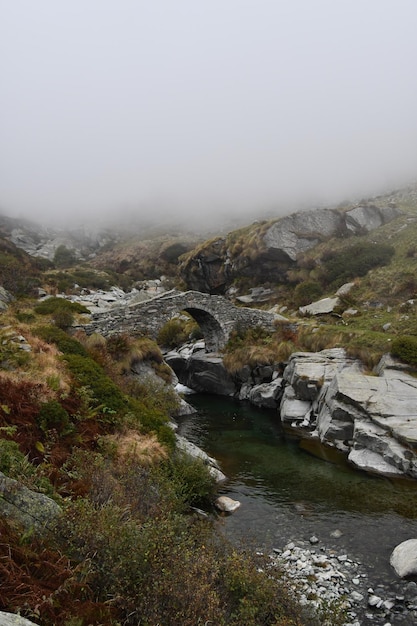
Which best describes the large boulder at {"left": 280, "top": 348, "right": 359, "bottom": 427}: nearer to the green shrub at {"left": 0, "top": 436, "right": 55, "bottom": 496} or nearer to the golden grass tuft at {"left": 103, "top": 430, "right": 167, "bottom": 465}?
the golden grass tuft at {"left": 103, "top": 430, "right": 167, "bottom": 465}

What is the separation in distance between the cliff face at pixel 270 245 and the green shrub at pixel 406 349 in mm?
26668

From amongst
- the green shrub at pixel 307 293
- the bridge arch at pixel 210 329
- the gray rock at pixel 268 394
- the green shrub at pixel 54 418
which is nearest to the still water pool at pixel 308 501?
the green shrub at pixel 54 418

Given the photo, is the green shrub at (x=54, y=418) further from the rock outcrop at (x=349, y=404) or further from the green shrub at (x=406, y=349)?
the green shrub at (x=406, y=349)

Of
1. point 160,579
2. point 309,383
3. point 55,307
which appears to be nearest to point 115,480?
point 160,579

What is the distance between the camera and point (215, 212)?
117562 mm

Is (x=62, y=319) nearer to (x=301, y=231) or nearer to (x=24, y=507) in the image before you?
(x=24, y=507)

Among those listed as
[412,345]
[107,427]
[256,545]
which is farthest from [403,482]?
[107,427]

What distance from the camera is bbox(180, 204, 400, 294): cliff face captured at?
49938mm

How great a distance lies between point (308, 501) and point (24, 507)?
10.7 meters

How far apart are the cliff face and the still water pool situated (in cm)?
3151

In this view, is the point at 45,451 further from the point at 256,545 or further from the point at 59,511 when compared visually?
the point at 256,545

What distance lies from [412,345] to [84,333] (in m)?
18.9

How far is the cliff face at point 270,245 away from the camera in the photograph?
4994cm

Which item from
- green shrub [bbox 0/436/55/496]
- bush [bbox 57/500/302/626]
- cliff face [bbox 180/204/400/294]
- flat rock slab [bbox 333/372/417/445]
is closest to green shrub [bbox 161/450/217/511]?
green shrub [bbox 0/436/55/496]
